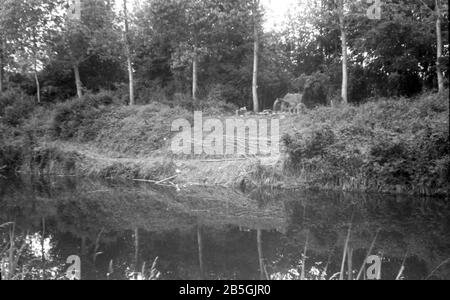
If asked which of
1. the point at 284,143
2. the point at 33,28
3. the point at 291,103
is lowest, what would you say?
the point at 284,143

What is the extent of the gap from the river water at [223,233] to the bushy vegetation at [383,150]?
0.70 m

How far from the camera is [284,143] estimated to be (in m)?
15.8

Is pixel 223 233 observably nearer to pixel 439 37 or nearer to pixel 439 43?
pixel 439 43

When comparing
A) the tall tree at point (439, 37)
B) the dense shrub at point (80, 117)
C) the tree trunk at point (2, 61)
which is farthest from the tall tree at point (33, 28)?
the tall tree at point (439, 37)

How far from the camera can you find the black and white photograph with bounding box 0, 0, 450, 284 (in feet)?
25.8

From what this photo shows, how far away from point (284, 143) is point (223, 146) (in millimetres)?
3585

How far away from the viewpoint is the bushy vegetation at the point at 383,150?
1302 cm

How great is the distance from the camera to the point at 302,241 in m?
9.19

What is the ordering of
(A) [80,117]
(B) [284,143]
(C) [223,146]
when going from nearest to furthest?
1. (B) [284,143]
2. (C) [223,146]
3. (A) [80,117]

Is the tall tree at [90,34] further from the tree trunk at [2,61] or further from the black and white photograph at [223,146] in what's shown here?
the tree trunk at [2,61]

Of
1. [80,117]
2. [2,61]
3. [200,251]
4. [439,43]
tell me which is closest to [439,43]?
[439,43]

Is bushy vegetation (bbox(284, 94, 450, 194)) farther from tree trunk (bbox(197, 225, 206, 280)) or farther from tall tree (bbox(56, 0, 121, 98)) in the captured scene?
tall tree (bbox(56, 0, 121, 98))
